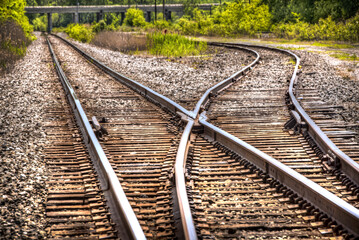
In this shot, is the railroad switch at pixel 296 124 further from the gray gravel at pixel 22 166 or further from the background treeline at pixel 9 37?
the background treeline at pixel 9 37

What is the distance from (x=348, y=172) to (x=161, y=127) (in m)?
3.21

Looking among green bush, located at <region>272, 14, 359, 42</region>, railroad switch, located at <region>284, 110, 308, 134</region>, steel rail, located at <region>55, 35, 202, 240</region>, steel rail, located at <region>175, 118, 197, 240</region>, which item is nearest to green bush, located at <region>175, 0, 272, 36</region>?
green bush, located at <region>272, 14, 359, 42</region>

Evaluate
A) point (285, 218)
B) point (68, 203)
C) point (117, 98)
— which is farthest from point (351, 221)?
point (117, 98)

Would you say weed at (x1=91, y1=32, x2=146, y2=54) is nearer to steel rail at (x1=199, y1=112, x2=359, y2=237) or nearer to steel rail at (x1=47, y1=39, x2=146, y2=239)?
steel rail at (x1=47, y1=39, x2=146, y2=239)

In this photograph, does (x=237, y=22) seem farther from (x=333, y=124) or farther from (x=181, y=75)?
(x=333, y=124)

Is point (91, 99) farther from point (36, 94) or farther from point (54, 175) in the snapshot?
point (54, 175)

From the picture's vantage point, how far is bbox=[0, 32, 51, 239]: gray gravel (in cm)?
385

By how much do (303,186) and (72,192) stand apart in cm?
220

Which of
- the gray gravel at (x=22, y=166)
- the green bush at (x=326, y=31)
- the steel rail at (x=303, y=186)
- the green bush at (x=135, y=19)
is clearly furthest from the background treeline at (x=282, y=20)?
the steel rail at (x=303, y=186)

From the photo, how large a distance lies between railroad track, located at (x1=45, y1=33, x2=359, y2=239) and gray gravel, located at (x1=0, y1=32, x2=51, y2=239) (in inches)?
32.6

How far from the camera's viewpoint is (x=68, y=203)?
4.32m

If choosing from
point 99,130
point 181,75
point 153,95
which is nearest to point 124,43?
point 181,75

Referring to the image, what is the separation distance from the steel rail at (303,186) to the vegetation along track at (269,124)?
39 centimetres

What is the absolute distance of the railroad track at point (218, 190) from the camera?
12.1ft
